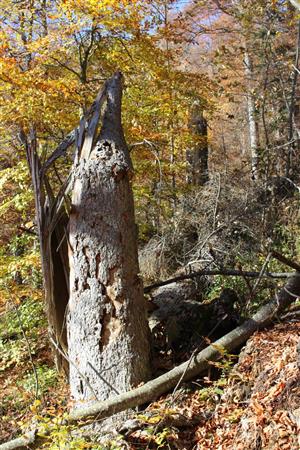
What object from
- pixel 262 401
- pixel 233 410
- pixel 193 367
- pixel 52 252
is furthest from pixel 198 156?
pixel 262 401

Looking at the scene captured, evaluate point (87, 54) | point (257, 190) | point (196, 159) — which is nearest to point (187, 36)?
point (196, 159)

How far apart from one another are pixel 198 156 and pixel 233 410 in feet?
29.4

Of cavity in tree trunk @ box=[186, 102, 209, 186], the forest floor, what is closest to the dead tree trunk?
the forest floor

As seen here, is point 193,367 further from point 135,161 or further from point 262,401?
point 135,161

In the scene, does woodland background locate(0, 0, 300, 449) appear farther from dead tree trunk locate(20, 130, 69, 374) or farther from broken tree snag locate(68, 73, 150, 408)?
→ broken tree snag locate(68, 73, 150, 408)

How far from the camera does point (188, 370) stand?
4637 millimetres

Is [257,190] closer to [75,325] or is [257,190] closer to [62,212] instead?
[62,212]

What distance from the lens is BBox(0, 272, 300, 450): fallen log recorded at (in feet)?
14.3

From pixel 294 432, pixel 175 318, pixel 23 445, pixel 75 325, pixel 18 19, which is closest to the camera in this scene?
pixel 294 432

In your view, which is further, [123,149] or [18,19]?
[18,19]

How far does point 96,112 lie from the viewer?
5645 mm

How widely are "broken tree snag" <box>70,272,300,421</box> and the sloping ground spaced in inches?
5.4

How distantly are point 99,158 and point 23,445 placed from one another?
10.5 feet

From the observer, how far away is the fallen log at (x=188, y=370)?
436 centimetres
